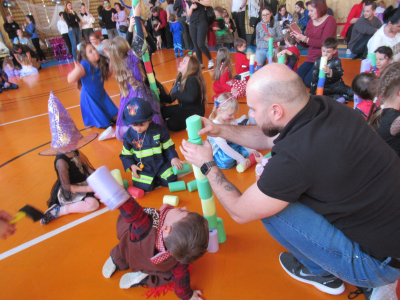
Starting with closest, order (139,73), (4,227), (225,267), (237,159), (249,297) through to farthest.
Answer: (4,227)
(249,297)
(225,267)
(237,159)
(139,73)

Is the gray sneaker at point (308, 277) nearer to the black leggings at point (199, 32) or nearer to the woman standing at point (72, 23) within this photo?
the black leggings at point (199, 32)

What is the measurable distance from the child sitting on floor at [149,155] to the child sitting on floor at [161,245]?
927 mm

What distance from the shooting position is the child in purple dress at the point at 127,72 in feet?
10.6

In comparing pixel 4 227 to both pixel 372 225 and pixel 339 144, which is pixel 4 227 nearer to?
pixel 339 144

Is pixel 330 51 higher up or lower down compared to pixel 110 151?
higher up

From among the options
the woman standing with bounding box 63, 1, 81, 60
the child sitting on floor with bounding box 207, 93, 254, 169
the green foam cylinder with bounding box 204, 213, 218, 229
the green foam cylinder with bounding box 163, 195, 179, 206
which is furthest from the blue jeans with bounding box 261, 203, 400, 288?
the woman standing with bounding box 63, 1, 81, 60

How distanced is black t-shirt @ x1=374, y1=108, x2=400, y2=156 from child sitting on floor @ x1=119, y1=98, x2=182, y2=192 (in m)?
1.68

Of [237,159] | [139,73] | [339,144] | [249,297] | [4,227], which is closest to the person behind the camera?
[339,144]

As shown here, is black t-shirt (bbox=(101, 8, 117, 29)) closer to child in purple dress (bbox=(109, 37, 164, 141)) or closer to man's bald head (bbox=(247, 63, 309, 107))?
child in purple dress (bbox=(109, 37, 164, 141))

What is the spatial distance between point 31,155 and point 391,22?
5.49m

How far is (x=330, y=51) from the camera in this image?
3.99 metres

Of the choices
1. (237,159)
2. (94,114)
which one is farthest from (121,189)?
(94,114)

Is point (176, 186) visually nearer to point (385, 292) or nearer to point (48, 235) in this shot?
point (48, 235)

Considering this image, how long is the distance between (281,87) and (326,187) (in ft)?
1.62
